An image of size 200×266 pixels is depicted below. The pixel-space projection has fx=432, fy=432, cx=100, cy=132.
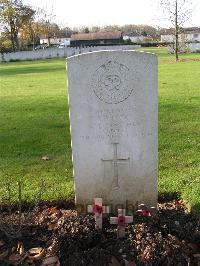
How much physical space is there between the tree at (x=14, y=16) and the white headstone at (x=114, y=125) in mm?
61932

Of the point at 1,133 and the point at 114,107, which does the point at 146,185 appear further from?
the point at 1,133

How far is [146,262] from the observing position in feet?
12.2

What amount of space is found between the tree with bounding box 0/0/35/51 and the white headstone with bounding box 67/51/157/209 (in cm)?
6193

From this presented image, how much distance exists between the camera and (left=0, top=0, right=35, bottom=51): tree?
2488 inches

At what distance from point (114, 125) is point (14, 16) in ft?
211

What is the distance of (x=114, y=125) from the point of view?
14.2 feet

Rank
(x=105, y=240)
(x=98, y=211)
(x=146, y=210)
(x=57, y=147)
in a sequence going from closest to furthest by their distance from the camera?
1. (x=105, y=240)
2. (x=98, y=211)
3. (x=146, y=210)
4. (x=57, y=147)

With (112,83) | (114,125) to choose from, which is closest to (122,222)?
(114,125)

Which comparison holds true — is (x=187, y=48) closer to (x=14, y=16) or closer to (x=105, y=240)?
(x=14, y=16)

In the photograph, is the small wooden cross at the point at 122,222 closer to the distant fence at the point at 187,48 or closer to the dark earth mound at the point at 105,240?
the dark earth mound at the point at 105,240

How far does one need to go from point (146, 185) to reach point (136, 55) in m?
1.35

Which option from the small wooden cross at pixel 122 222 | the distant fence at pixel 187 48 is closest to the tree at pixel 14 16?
the distant fence at pixel 187 48

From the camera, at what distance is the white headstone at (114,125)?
419 centimetres

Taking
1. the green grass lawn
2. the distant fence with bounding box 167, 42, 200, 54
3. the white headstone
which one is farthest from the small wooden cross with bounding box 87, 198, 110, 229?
the distant fence with bounding box 167, 42, 200, 54
